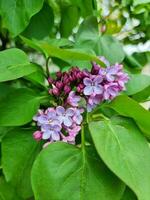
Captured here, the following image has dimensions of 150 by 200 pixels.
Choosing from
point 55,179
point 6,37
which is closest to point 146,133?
point 55,179

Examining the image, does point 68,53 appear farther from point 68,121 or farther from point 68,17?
point 68,17

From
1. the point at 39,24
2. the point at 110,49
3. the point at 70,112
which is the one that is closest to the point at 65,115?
the point at 70,112

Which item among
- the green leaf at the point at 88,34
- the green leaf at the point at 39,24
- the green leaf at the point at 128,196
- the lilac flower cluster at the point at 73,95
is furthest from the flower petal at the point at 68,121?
the green leaf at the point at 39,24

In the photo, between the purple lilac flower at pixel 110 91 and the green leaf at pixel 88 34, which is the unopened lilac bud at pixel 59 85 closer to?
the purple lilac flower at pixel 110 91

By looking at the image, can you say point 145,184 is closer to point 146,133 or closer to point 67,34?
point 146,133

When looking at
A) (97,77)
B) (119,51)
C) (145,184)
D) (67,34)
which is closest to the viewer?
(145,184)

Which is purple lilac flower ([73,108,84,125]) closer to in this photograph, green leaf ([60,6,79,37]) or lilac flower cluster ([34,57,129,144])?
lilac flower cluster ([34,57,129,144])

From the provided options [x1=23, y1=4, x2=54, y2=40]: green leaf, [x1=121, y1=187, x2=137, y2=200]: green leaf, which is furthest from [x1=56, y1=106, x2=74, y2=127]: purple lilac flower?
[x1=23, y1=4, x2=54, y2=40]: green leaf
